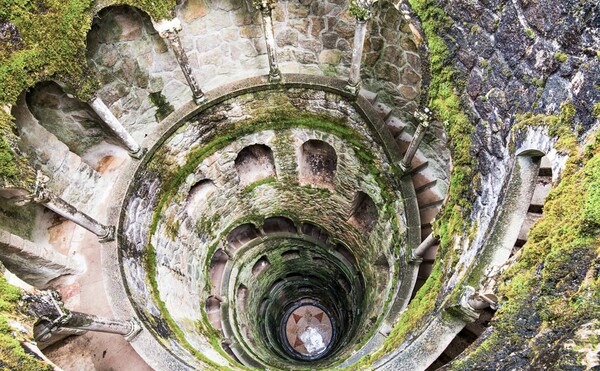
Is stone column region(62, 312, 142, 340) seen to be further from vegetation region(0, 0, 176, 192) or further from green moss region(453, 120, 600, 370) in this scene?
green moss region(453, 120, 600, 370)

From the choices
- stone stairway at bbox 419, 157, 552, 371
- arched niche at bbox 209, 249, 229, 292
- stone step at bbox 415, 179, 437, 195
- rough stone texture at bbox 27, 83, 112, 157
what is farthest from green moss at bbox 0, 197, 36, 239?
stone step at bbox 415, 179, 437, 195

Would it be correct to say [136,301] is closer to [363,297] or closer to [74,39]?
[74,39]

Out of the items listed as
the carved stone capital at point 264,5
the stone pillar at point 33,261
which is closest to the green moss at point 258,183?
the stone pillar at point 33,261

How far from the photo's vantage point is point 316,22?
9.94m

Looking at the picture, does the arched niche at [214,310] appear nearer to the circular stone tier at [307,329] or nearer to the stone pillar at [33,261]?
the stone pillar at [33,261]

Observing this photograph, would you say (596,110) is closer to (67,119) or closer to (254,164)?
(254,164)

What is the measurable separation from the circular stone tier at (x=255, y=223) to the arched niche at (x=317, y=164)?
3 centimetres

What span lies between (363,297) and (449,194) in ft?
22.2

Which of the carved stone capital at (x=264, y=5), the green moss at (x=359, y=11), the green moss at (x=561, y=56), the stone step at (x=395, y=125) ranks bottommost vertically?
the green moss at (x=561, y=56)

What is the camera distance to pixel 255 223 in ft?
46.0

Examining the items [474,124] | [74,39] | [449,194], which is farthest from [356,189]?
A: [74,39]

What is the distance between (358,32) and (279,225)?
8.14 metres

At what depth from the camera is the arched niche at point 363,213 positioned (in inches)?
478

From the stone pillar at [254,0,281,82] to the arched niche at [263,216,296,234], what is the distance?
5949 millimetres
